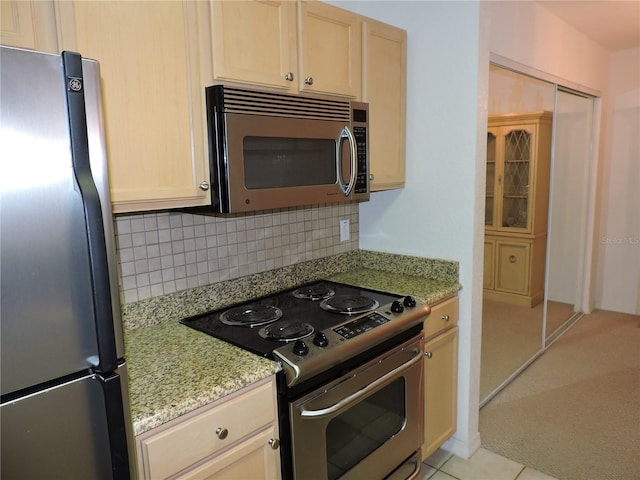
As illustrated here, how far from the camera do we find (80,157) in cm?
89

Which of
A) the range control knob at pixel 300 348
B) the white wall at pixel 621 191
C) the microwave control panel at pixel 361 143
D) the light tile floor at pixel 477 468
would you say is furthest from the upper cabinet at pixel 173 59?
the white wall at pixel 621 191

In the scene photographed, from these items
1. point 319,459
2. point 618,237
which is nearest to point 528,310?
point 618,237

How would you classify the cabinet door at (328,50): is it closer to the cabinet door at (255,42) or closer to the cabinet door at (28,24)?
the cabinet door at (255,42)

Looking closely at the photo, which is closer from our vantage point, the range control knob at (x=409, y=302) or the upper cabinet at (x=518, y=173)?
the range control knob at (x=409, y=302)

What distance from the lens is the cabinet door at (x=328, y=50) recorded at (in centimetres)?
182

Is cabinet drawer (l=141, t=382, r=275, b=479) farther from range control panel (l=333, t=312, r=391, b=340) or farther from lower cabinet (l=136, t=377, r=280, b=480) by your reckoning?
range control panel (l=333, t=312, r=391, b=340)

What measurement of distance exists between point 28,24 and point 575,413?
10.2 ft

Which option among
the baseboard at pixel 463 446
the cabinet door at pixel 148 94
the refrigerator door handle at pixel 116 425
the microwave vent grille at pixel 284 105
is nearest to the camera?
the refrigerator door handle at pixel 116 425

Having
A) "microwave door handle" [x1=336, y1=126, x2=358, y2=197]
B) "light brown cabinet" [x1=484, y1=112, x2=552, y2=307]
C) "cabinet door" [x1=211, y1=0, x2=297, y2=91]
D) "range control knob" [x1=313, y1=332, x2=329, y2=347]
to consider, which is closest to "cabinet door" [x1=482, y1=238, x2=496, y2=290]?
"light brown cabinet" [x1=484, y1=112, x2=552, y2=307]

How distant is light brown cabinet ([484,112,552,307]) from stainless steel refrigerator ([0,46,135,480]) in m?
2.11

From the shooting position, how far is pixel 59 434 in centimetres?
92

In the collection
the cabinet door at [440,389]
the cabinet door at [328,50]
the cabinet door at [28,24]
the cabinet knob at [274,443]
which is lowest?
the cabinet door at [440,389]

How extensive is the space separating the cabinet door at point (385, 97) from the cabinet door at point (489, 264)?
69 cm

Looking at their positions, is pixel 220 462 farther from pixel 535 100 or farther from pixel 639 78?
pixel 639 78
